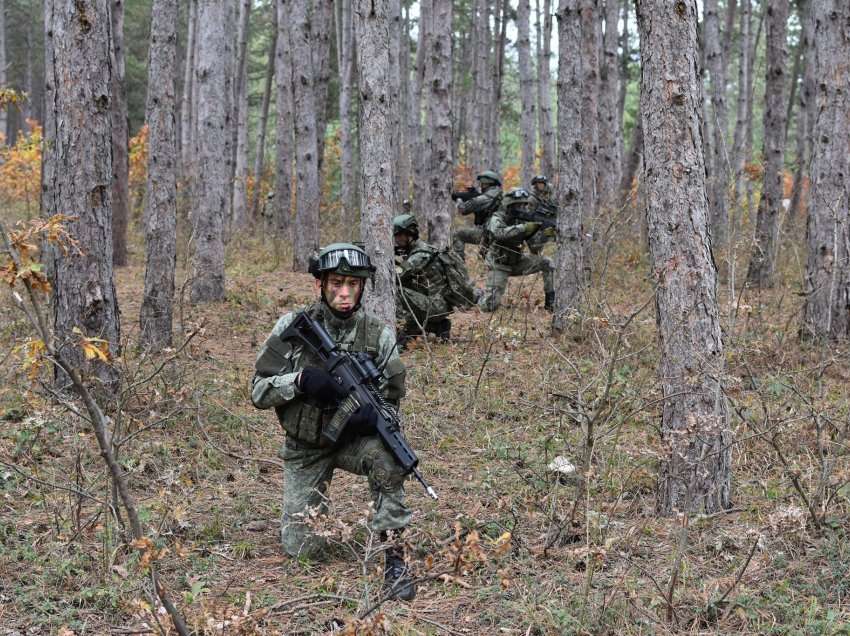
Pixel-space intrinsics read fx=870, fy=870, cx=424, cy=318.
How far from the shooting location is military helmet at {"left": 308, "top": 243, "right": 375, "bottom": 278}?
4.12 m

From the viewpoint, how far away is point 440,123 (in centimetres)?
1144

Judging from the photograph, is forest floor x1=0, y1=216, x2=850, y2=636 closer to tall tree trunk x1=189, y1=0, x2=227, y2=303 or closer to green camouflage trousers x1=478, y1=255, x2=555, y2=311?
tall tree trunk x1=189, y1=0, x2=227, y2=303

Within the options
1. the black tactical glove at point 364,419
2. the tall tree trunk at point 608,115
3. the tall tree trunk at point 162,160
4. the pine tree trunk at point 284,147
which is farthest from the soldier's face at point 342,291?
the tall tree trunk at point 608,115

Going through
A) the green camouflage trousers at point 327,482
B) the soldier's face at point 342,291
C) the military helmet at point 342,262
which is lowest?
the green camouflage trousers at point 327,482

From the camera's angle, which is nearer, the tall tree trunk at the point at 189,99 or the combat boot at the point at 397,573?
the combat boot at the point at 397,573

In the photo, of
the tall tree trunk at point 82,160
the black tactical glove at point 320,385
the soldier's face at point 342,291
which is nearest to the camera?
the black tactical glove at point 320,385

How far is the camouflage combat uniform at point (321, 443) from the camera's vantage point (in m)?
4.14

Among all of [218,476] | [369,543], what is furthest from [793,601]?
[218,476]

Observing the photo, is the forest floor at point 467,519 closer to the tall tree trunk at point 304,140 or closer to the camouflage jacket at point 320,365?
the camouflage jacket at point 320,365

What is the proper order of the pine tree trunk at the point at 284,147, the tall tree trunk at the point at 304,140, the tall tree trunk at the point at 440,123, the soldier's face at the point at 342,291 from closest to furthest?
the soldier's face at the point at 342,291, the tall tree trunk at the point at 440,123, the tall tree trunk at the point at 304,140, the pine tree trunk at the point at 284,147

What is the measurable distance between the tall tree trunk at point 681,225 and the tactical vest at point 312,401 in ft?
4.46

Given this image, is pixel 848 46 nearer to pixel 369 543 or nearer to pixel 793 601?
pixel 793 601

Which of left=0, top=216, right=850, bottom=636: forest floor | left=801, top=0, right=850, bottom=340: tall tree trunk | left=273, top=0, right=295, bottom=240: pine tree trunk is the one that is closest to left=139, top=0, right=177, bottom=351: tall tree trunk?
left=0, top=216, right=850, bottom=636: forest floor

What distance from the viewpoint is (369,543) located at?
3.21 meters
